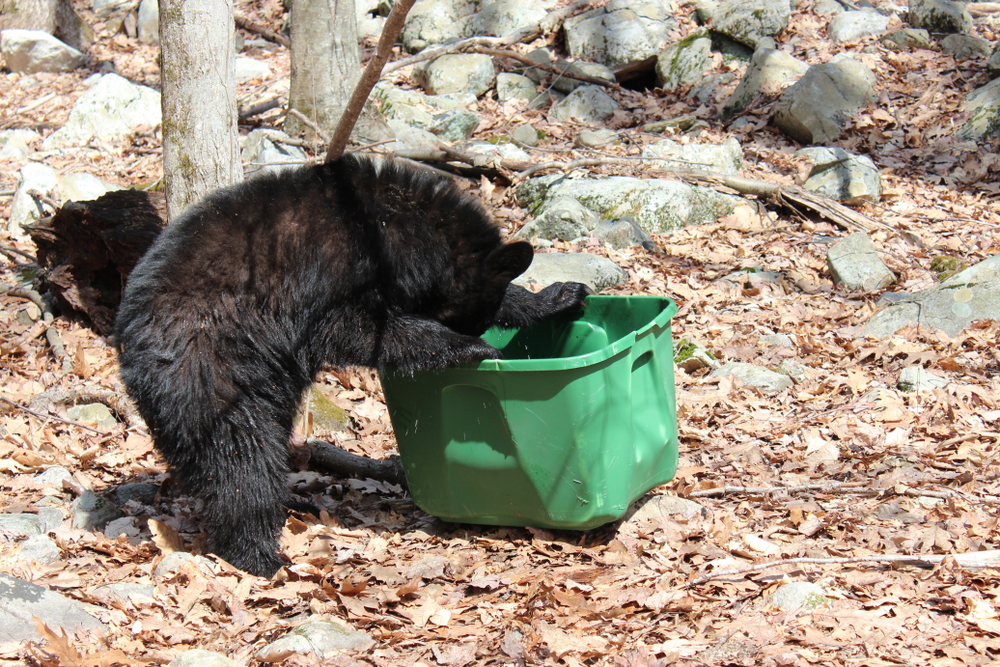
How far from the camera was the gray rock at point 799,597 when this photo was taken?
2900 millimetres

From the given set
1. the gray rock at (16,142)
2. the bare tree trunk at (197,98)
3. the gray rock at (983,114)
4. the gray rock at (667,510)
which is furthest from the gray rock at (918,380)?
the gray rock at (16,142)

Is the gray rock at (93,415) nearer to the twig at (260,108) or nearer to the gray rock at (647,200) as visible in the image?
the gray rock at (647,200)

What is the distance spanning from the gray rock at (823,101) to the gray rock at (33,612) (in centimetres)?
959

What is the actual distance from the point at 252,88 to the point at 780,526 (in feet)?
36.2

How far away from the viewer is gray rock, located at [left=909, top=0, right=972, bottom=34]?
11.6 m

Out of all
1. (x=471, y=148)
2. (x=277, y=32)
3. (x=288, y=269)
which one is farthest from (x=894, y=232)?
(x=277, y=32)

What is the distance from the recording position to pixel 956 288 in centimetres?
589

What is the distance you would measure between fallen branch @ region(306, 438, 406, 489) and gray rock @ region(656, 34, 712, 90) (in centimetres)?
895

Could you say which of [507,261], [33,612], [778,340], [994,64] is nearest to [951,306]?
[778,340]

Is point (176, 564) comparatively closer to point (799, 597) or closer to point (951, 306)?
point (799, 597)

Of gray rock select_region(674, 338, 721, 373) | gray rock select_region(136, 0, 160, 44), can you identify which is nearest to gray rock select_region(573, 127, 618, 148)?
gray rock select_region(674, 338, 721, 373)

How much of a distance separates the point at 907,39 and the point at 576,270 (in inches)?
318

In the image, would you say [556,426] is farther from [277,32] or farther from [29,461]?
[277,32]

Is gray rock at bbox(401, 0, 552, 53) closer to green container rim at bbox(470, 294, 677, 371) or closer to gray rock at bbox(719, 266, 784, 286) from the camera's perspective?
gray rock at bbox(719, 266, 784, 286)
